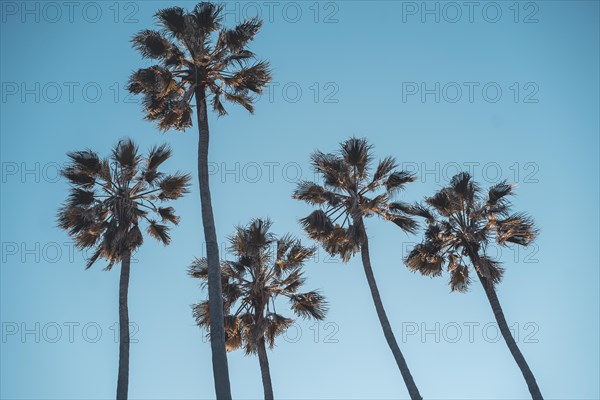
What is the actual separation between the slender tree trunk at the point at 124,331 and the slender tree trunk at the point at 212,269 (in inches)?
178

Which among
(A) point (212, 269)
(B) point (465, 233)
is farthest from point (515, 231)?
(A) point (212, 269)

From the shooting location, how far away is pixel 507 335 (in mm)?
24234

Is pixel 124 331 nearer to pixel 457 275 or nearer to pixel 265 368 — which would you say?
pixel 265 368

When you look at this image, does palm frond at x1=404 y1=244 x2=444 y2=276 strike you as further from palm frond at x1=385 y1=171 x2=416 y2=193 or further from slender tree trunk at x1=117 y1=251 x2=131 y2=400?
slender tree trunk at x1=117 y1=251 x2=131 y2=400

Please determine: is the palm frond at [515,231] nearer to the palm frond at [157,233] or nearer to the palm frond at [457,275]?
the palm frond at [457,275]

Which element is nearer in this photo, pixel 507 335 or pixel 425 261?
pixel 507 335

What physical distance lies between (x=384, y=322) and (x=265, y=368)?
4.78 m

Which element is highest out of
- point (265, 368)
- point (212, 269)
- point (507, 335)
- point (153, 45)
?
point (153, 45)

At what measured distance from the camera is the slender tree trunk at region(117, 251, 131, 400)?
21500mm

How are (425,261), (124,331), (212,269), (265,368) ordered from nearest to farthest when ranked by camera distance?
(212,269), (124,331), (265,368), (425,261)

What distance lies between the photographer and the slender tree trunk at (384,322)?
23.0 metres

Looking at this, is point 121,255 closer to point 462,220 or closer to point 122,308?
point 122,308

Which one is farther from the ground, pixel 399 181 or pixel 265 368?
pixel 399 181

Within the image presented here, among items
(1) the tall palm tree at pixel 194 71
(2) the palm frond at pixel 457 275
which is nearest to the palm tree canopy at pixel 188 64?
(1) the tall palm tree at pixel 194 71
